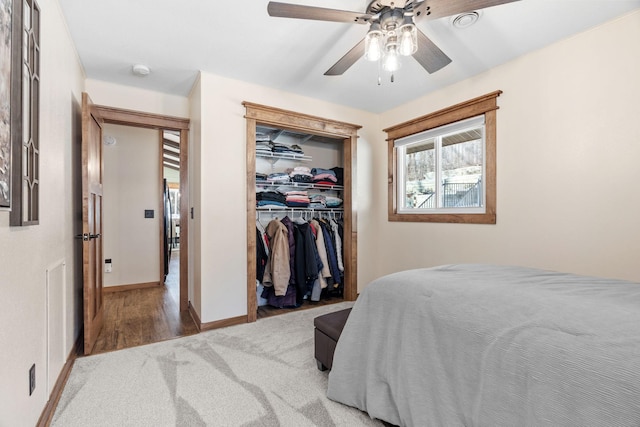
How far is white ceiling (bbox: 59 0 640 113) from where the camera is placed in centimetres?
186

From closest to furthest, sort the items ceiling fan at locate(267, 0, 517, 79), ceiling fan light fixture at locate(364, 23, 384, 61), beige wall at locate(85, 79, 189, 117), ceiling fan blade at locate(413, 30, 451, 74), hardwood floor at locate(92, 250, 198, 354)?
ceiling fan at locate(267, 0, 517, 79)
ceiling fan light fixture at locate(364, 23, 384, 61)
ceiling fan blade at locate(413, 30, 451, 74)
hardwood floor at locate(92, 250, 198, 354)
beige wall at locate(85, 79, 189, 117)

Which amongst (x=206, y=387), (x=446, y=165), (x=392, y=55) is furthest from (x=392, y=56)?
(x=206, y=387)

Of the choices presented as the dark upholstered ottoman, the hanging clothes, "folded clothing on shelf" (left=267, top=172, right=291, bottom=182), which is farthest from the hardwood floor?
"folded clothing on shelf" (left=267, top=172, right=291, bottom=182)

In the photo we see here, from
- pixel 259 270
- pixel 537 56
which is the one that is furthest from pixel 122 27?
pixel 537 56

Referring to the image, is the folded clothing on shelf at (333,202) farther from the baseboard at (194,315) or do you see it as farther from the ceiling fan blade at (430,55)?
the ceiling fan blade at (430,55)

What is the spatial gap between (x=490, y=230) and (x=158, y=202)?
4261 millimetres

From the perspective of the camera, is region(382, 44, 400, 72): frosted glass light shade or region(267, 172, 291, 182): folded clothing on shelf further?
region(267, 172, 291, 182): folded clothing on shelf

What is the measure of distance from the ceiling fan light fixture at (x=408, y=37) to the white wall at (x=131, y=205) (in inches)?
154

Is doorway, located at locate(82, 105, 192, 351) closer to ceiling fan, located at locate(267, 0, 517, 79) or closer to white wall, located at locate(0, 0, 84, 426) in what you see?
white wall, located at locate(0, 0, 84, 426)

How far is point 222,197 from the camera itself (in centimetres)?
278

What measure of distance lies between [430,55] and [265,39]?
3.93ft

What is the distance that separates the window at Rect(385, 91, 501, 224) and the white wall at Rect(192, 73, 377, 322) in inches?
70.2

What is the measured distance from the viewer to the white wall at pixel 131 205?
404 cm

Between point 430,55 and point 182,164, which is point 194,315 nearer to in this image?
point 182,164
